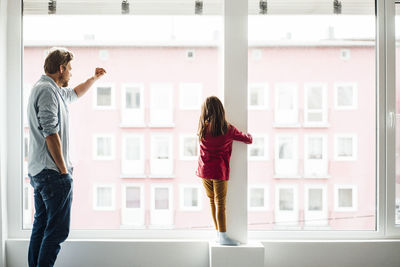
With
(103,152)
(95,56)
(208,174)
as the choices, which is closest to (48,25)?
(95,56)

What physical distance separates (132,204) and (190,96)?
94 centimetres

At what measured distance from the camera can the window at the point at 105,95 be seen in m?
2.96

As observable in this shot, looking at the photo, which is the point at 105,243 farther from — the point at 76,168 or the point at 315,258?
the point at 315,258

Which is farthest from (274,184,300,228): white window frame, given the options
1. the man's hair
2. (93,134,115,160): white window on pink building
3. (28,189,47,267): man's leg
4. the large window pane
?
the man's hair

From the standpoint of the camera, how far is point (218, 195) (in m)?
2.70

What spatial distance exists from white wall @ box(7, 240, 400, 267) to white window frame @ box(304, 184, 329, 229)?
171 millimetres

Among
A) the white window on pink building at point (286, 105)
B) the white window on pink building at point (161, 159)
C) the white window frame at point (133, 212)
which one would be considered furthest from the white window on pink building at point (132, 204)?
the white window on pink building at point (286, 105)

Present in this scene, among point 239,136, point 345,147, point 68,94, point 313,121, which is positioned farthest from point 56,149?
point 345,147

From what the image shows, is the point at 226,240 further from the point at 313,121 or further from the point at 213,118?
the point at 313,121

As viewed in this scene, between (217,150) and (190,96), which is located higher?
(190,96)

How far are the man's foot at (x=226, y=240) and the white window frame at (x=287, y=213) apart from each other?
1.38 ft

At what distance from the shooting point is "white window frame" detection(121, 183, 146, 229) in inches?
116

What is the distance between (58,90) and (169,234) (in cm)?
134

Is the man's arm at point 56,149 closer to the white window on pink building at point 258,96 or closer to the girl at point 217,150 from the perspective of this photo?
the girl at point 217,150
